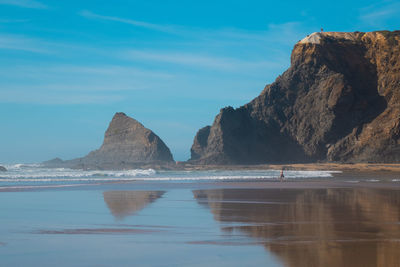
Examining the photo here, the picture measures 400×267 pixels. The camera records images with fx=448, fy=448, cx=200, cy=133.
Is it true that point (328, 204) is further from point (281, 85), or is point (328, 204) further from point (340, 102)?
point (281, 85)

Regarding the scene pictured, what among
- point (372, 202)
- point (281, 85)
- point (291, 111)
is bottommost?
point (372, 202)

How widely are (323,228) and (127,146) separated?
304ft

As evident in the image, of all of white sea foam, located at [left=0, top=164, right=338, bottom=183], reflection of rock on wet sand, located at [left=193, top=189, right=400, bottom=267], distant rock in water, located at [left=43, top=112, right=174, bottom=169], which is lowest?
reflection of rock on wet sand, located at [left=193, top=189, right=400, bottom=267]

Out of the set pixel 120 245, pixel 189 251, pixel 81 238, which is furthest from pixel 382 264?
pixel 81 238

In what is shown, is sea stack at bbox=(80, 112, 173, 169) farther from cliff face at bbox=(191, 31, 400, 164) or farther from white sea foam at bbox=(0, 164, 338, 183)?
white sea foam at bbox=(0, 164, 338, 183)

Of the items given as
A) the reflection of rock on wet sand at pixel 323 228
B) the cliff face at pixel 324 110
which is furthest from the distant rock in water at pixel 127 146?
the reflection of rock on wet sand at pixel 323 228

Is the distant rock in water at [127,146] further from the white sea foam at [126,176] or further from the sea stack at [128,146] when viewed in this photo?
the white sea foam at [126,176]

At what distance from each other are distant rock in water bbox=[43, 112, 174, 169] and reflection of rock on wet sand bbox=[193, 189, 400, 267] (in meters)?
75.4

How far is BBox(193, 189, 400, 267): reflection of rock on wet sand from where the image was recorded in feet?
22.4

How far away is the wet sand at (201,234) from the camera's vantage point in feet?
22.3

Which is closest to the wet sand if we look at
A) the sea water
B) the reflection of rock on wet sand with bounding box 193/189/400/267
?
the reflection of rock on wet sand with bounding box 193/189/400/267

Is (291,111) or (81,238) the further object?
(291,111)

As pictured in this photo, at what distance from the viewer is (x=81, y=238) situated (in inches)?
336

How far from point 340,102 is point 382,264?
6384 cm
